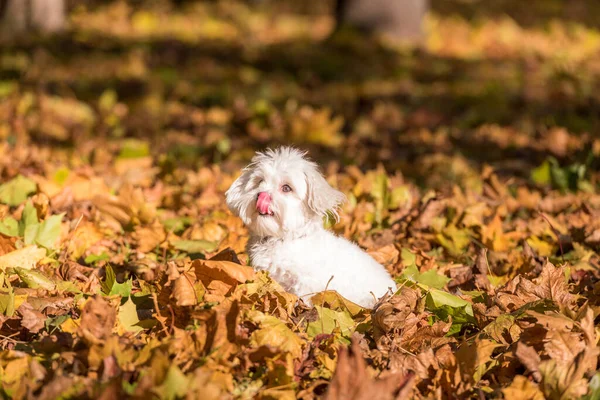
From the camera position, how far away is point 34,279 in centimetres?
334

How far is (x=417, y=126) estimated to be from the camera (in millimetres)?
8383

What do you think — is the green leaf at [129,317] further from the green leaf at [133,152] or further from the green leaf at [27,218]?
the green leaf at [133,152]

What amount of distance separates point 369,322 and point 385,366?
280mm

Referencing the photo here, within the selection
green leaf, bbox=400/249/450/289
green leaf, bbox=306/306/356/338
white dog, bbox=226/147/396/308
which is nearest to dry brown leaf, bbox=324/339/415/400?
green leaf, bbox=306/306/356/338

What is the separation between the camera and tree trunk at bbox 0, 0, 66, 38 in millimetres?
12172

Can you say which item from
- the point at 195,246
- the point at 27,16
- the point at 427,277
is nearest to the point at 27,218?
the point at 195,246

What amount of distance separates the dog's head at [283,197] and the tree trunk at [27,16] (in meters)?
10.00

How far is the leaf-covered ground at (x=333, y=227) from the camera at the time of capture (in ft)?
8.67

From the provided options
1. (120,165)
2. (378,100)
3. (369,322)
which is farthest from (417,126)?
(369,322)

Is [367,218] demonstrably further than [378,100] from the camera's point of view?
No

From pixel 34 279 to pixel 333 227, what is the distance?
173cm

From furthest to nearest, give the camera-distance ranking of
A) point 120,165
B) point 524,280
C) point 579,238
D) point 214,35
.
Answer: point 214,35, point 120,165, point 579,238, point 524,280

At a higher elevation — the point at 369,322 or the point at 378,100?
the point at 369,322

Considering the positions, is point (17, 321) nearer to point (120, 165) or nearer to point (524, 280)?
point (524, 280)
